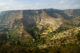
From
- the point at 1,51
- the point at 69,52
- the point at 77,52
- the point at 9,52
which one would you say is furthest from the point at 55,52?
the point at 1,51

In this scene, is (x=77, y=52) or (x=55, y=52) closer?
(x=77, y=52)

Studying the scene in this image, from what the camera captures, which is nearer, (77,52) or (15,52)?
(77,52)

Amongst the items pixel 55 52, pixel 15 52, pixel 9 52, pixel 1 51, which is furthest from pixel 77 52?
pixel 1 51

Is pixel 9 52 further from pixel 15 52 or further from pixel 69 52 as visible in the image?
pixel 69 52

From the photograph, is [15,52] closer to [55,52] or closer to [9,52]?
[9,52]

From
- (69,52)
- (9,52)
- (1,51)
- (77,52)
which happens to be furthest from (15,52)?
(77,52)

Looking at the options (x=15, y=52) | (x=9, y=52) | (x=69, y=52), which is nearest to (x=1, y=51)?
(x=9, y=52)

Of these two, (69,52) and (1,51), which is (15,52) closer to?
(1,51)
